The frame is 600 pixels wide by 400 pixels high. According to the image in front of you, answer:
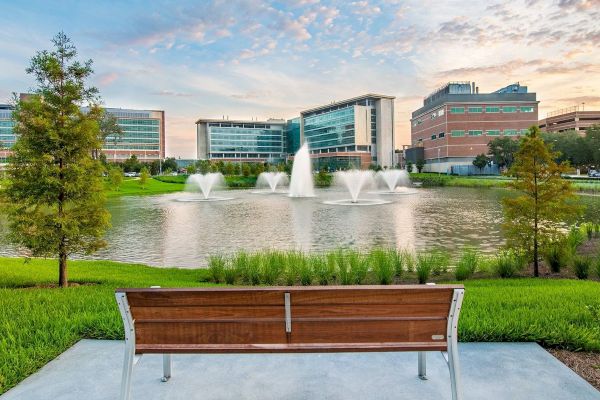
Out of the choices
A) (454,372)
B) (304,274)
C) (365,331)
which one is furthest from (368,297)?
(304,274)

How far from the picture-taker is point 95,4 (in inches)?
635

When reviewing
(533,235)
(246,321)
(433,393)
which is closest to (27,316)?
(246,321)

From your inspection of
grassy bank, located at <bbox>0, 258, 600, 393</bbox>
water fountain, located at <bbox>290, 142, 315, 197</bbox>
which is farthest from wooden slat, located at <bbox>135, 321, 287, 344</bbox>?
water fountain, located at <bbox>290, 142, 315, 197</bbox>

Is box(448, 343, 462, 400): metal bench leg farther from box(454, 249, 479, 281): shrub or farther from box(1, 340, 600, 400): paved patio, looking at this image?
box(454, 249, 479, 281): shrub

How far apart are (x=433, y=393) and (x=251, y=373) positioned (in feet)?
5.48

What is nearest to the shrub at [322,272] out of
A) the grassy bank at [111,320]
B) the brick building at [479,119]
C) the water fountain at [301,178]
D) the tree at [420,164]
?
the grassy bank at [111,320]

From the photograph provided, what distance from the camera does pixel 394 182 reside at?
208 feet

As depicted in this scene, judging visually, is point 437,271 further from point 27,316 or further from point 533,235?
point 27,316

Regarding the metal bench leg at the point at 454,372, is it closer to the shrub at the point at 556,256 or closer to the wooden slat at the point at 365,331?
the wooden slat at the point at 365,331

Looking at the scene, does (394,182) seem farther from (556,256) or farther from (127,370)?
(127,370)

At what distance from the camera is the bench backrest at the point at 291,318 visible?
3510mm

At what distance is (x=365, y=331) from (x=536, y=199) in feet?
35.5

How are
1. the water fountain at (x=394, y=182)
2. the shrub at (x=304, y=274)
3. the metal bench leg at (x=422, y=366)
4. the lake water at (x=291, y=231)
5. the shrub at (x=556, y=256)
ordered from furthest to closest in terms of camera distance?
the water fountain at (x=394, y=182) → the lake water at (x=291, y=231) → the shrub at (x=556, y=256) → the shrub at (x=304, y=274) → the metal bench leg at (x=422, y=366)

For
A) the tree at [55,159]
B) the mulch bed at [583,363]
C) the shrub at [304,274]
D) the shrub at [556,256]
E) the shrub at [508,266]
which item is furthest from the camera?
the shrub at [556,256]
